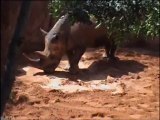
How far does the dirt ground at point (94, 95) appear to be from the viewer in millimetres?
7332

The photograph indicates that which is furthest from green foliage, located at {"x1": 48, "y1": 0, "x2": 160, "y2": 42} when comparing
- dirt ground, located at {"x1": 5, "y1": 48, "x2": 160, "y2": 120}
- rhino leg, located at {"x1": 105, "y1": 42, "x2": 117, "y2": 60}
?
rhino leg, located at {"x1": 105, "y1": 42, "x2": 117, "y2": 60}

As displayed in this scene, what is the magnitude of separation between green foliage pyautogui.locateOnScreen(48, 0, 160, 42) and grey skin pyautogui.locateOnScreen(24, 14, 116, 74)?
4882 millimetres

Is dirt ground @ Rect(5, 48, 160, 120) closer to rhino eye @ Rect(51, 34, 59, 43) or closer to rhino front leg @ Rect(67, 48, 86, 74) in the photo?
rhino front leg @ Rect(67, 48, 86, 74)

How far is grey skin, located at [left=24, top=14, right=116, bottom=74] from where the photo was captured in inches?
388

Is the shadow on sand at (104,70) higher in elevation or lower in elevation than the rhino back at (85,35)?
lower

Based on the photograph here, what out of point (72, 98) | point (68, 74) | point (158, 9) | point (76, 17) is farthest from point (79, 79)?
point (76, 17)

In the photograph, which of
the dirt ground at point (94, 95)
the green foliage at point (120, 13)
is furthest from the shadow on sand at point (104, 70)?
the green foliage at point (120, 13)

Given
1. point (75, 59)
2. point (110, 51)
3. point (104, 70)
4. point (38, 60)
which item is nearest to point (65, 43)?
point (75, 59)

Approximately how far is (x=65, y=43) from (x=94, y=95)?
180cm

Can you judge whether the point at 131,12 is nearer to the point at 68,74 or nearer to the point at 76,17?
the point at 76,17

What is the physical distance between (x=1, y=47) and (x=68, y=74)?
7.42 metres

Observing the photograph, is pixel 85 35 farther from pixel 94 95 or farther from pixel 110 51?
pixel 94 95

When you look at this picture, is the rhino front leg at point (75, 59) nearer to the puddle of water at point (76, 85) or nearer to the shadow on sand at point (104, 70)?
the shadow on sand at point (104, 70)

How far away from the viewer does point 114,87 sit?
30.5ft
